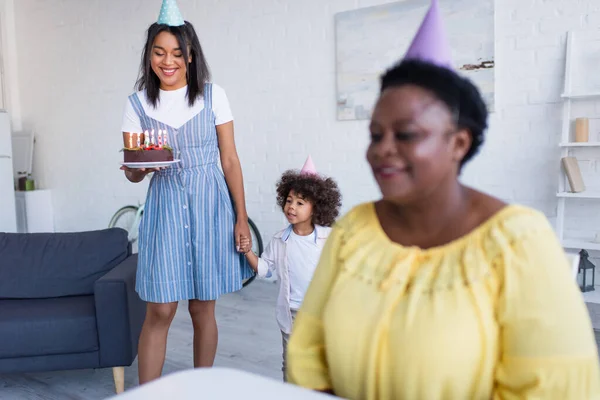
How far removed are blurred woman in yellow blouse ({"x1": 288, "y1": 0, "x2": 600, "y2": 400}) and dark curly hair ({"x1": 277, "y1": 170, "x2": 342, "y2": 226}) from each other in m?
1.25

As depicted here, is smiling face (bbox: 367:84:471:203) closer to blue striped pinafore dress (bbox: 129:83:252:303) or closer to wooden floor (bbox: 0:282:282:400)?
blue striped pinafore dress (bbox: 129:83:252:303)

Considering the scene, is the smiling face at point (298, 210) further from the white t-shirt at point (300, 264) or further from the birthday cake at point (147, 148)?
the birthday cake at point (147, 148)

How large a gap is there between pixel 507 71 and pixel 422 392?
290 cm

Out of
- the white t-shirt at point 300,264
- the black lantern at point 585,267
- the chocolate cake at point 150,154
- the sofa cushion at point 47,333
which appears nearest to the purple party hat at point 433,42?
the chocolate cake at point 150,154

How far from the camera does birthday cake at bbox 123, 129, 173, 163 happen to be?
184cm

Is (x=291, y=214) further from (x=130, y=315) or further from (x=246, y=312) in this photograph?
(x=246, y=312)

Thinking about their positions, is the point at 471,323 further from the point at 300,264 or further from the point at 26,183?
the point at 26,183

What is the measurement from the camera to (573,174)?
3.06 metres

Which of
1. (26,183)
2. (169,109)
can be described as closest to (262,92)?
(169,109)

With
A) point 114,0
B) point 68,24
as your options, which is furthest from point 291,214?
point 68,24

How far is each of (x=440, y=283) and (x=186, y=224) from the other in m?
1.27

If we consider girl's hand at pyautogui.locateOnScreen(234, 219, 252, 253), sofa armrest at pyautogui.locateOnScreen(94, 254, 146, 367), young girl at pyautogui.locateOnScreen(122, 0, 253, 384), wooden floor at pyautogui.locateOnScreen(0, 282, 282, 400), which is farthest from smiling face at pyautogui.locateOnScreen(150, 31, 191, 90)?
wooden floor at pyautogui.locateOnScreen(0, 282, 282, 400)

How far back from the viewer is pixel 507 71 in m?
3.31

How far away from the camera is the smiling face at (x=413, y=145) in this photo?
861 millimetres
